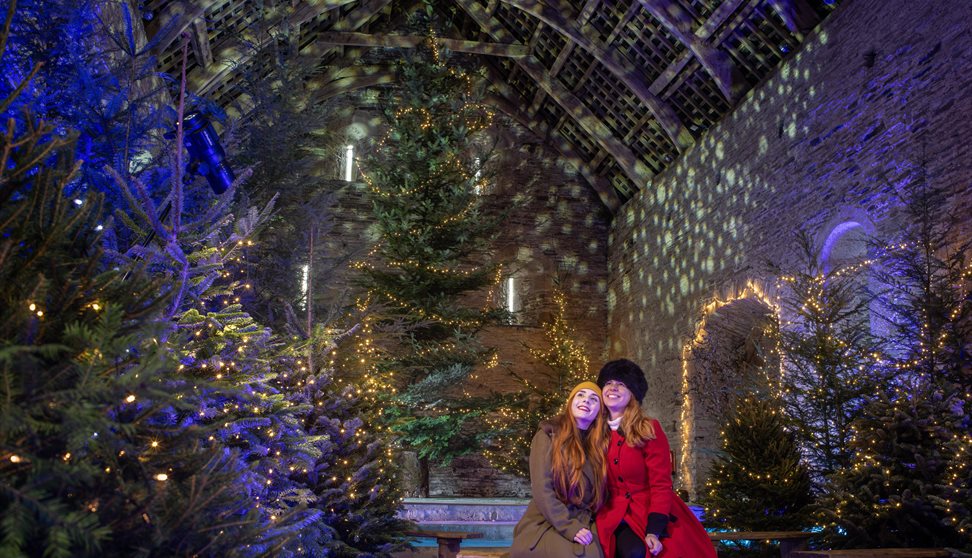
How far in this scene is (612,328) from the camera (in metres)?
12.5

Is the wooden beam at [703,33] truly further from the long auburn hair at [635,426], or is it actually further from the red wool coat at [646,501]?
the red wool coat at [646,501]

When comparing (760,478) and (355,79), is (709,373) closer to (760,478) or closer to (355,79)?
(760,478)

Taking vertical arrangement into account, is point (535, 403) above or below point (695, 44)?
below

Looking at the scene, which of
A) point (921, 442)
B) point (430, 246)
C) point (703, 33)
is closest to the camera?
point (921, 442)

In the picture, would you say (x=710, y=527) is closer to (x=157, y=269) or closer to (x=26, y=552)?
(x=157, y=269)

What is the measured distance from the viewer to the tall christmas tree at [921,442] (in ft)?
13.0

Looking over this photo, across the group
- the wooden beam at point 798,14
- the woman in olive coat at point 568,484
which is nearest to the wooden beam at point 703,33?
the wooden beam at point 798,14

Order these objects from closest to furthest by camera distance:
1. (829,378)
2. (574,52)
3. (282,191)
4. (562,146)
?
(829,378)
(282,191)
(574,52)
(562,146)

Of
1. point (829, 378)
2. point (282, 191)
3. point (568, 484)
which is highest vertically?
point (282, 191)

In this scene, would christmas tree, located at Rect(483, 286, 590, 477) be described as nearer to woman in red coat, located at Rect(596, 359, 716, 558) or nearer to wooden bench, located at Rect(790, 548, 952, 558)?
wooden bench, located at Rect(790, 548, 952, 558)

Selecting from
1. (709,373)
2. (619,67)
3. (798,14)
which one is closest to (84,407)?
(798,14)

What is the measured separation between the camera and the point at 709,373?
937cm

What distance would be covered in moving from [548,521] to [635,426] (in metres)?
0.57

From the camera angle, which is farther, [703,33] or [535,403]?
[535,403]
